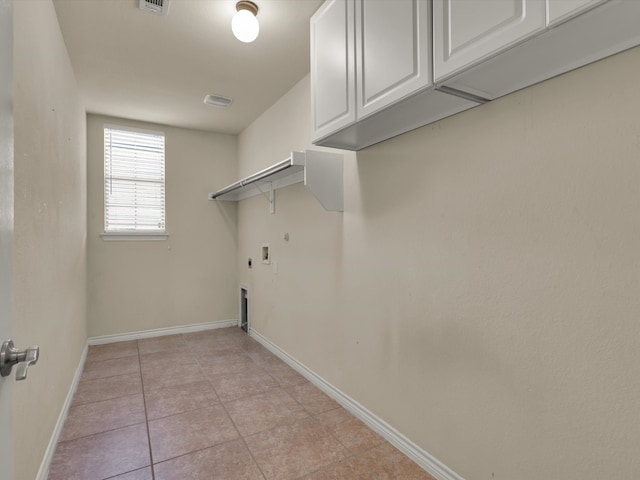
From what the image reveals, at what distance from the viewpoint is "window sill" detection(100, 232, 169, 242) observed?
4.09 metres

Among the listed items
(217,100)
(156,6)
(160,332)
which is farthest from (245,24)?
(160,332)

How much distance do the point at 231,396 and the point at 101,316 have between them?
2317mm

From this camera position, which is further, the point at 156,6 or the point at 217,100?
the point at 217,100

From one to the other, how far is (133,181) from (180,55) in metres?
2.08

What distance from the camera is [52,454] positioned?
77.5 inches

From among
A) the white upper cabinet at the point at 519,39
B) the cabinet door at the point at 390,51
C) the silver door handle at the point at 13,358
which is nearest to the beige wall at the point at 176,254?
the cabinet door at the point at 390,51

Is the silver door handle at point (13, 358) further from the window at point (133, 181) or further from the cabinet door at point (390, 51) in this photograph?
Answer: the window at point (133, 181)

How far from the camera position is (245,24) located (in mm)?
2102

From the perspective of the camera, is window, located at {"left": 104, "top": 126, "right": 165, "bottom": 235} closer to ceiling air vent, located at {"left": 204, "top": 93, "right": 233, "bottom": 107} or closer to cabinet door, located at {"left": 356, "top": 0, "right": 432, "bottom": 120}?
ceiling air vent, located at {"left": 204, "top": 93, "right": 233, "bottom": 107}

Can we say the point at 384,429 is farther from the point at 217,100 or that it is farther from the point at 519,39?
the point at 217,100

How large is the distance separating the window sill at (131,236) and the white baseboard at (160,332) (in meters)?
1.13

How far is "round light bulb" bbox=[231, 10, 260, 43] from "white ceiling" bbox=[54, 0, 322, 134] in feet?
0.33

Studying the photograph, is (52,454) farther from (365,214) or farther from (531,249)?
(531,249)

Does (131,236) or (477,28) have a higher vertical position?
(477,28)
